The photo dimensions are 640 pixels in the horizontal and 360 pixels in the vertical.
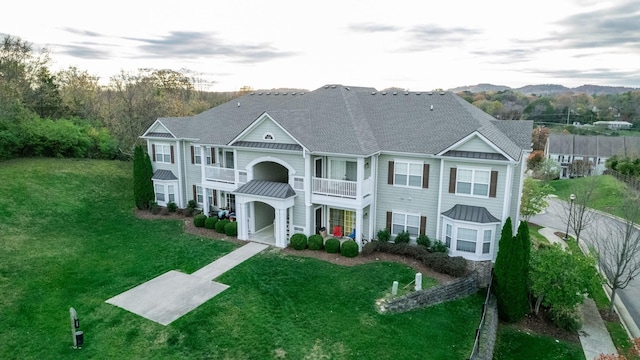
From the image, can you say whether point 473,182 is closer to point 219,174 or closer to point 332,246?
point 332,246

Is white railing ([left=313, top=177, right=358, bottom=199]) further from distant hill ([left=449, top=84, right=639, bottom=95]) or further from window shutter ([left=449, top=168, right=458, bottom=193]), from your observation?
distant hill ([left=449, top=84, right=639, bottom=95])

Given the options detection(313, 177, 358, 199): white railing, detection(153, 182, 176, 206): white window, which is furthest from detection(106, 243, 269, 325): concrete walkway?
detection(153, 182, 176, 206): white window

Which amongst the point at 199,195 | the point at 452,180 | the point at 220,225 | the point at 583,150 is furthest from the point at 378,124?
the point at 583,150

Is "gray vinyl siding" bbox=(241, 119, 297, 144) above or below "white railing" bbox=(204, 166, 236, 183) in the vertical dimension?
above

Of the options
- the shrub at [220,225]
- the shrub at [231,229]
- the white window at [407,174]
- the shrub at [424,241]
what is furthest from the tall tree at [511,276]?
the shrub at [220,225]

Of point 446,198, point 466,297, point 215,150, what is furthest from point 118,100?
point 466,297

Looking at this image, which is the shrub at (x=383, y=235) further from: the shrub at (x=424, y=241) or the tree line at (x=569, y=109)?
the tree line at (x=569, y=109)

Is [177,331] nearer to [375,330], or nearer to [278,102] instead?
[375,330]

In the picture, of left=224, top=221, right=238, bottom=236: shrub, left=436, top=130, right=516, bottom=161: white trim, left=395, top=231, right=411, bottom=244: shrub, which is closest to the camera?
left=436, top=130, right=516, bottom=161: white trim
